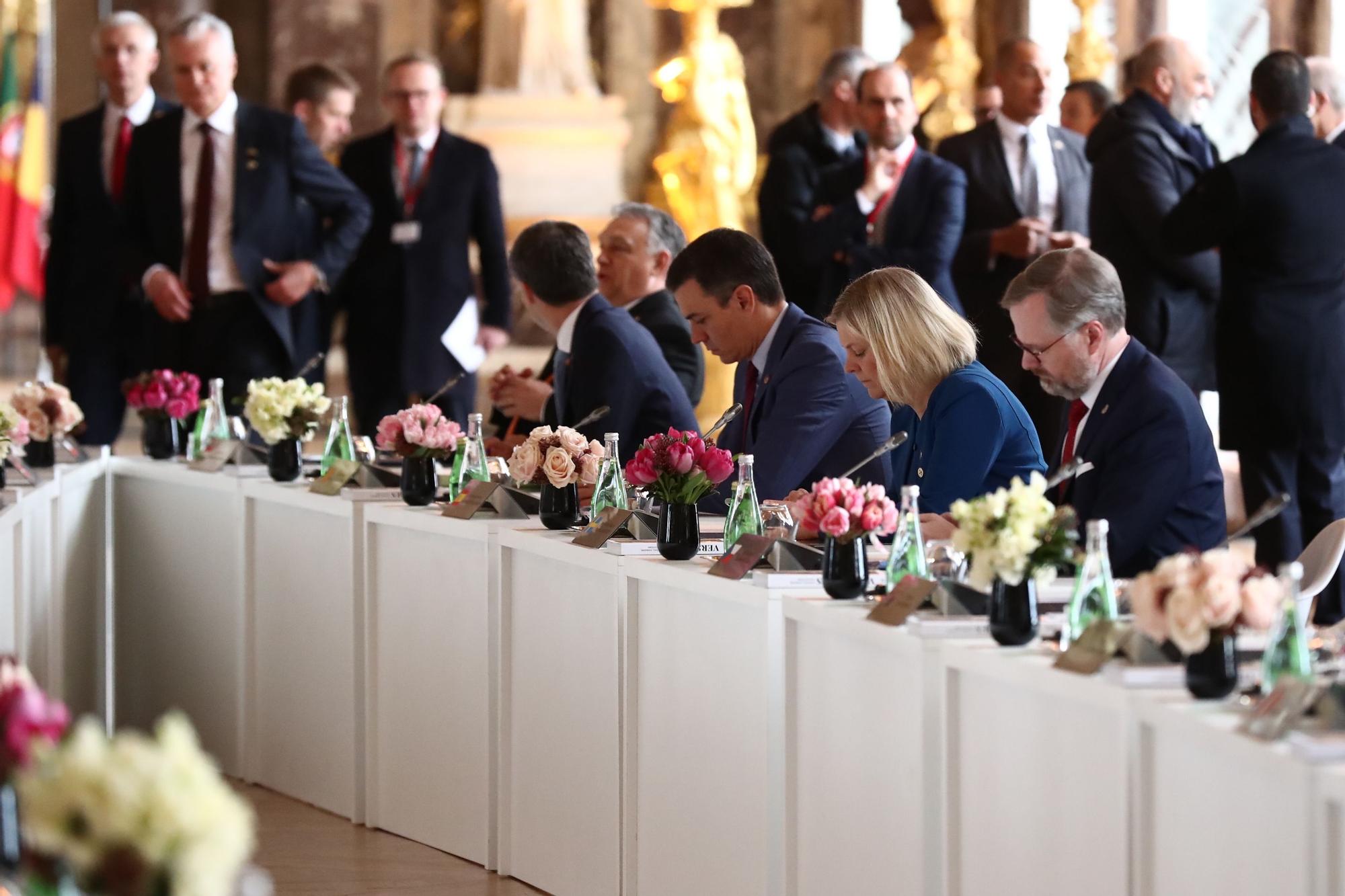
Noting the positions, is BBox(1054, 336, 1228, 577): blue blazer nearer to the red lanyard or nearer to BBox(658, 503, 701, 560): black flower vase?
BBox(658, 503, 701, 560): black flower vase

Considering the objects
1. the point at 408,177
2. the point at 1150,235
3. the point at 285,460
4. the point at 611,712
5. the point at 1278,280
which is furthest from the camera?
the point at 408,177

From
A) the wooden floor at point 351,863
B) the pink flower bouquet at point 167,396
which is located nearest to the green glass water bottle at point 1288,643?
the wooden floor at point 351,863

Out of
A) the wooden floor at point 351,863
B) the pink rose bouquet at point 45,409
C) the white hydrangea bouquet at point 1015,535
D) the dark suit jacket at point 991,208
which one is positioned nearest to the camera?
the white hydrangea bouquet at point 1015,535

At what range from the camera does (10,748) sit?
1598 mm

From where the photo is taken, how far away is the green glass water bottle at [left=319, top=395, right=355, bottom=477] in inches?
173

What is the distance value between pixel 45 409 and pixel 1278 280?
10.5 feet

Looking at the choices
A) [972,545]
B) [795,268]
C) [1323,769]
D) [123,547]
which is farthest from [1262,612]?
[795,268]

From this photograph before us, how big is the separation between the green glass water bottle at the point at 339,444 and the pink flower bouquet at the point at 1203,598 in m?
2.48

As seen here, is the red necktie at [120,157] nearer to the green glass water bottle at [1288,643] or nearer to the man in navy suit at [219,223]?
the man in navy suit at [219,223]

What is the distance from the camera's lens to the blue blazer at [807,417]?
401 centimetres

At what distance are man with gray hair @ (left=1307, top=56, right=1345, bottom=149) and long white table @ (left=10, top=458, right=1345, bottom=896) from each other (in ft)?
10.4

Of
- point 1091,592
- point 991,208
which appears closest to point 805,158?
point 991,208

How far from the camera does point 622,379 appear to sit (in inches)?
175

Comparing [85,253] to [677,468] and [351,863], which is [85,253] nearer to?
[351,863]
